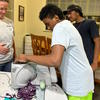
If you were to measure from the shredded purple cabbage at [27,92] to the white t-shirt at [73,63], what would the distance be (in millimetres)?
227

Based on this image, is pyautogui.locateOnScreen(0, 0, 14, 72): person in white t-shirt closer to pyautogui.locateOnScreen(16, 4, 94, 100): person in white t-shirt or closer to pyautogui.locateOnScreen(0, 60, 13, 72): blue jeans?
pyautogui.locateOnScreen(0, 60, 13, 72): blue jeans

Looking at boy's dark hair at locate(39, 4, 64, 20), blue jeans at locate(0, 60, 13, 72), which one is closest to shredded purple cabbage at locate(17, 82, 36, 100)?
boy's dark hair at locate(39, 4, 64, 20)

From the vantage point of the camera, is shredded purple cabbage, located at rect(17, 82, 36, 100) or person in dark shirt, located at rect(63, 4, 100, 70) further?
person in dark shirt, located at rect(63, 4, 100, 70)

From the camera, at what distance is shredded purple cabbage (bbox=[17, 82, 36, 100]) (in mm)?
1307

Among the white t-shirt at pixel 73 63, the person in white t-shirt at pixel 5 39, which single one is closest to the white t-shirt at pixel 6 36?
the person in white t-shirt at pixel 5 39

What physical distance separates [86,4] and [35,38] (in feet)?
6.20

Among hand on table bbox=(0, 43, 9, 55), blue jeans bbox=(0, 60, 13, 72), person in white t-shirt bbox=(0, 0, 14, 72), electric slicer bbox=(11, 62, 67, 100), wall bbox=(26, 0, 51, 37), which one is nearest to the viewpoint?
electric slicer bbox=(11, 62, 67, 100)

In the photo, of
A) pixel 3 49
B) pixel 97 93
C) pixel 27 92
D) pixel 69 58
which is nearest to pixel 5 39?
pixel 3 49

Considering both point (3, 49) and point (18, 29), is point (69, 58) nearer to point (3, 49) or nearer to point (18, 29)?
point (3, 49)

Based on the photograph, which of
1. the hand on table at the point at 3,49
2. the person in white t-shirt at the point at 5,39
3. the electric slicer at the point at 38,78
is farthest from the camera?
the person in white t-shirt at the point at 5,39

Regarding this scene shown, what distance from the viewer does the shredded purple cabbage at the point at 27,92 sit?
131 centimetres

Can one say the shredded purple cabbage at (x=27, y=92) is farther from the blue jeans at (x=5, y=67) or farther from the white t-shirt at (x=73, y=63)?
the blue jeans at (x=5, y=67)

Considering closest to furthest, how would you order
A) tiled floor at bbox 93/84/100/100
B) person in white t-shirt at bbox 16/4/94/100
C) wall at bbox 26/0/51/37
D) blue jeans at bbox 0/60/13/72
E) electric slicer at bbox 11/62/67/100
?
1. person in white t-shirt at bbox 16/4/94/100
2. electric slicer at bbox 11/62/67/100
3. blue jeans at bbox 0/60/13/72
4. tiled floor at bbox 93/84/100/100
5. wall at bbox 26/0/51/37

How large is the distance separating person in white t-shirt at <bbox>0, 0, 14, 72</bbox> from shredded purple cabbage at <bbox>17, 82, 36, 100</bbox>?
664 mm
